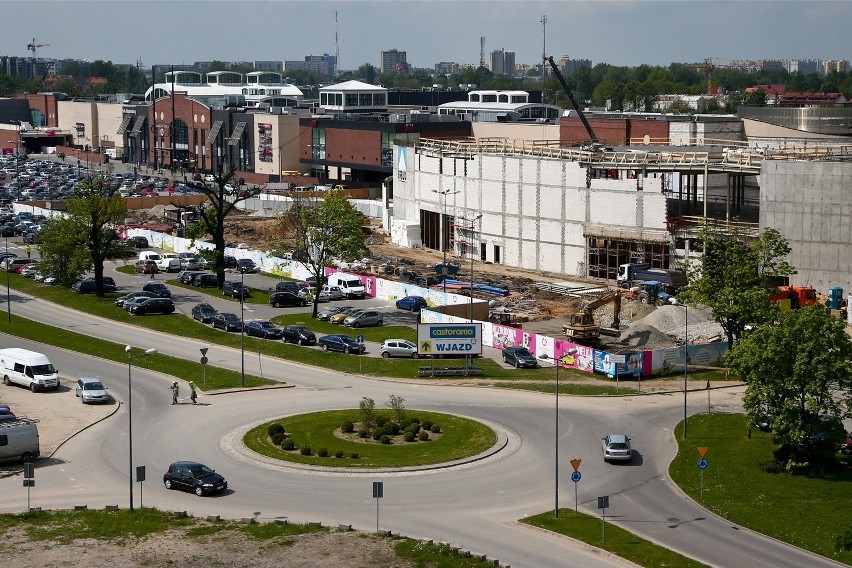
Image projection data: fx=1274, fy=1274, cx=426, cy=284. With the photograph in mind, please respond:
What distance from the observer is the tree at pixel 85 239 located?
95.8 metres

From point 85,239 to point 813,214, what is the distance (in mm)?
53825

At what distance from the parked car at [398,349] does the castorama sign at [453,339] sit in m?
4.18

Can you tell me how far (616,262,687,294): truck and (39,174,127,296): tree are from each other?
39029 mm

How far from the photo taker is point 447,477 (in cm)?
5381

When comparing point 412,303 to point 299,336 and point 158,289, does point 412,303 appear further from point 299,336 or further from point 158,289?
point 158,289

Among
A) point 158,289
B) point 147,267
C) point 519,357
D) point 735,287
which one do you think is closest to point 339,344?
point 519,357

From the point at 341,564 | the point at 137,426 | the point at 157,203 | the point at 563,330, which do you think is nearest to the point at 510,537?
the point at 341,564

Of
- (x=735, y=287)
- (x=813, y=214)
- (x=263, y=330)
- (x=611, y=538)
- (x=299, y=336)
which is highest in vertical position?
(x=813, y=214)

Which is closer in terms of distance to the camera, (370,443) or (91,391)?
(370,443)

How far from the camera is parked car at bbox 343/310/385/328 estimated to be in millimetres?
85625

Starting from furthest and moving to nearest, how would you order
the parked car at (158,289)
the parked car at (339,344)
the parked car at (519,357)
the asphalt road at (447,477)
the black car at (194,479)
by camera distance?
1. the parked car at (158,289)
2. the parked car at (339,344)
3. the parked car at (519,357)
4. the black car at (194,479)
5. the asphalt road at (447,477)

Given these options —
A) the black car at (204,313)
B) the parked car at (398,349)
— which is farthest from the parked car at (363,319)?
the black car at (204,313)

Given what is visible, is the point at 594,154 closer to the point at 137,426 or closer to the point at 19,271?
the point at 19,271

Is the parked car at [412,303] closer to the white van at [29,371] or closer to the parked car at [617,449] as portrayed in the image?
the white van at [29,371]
